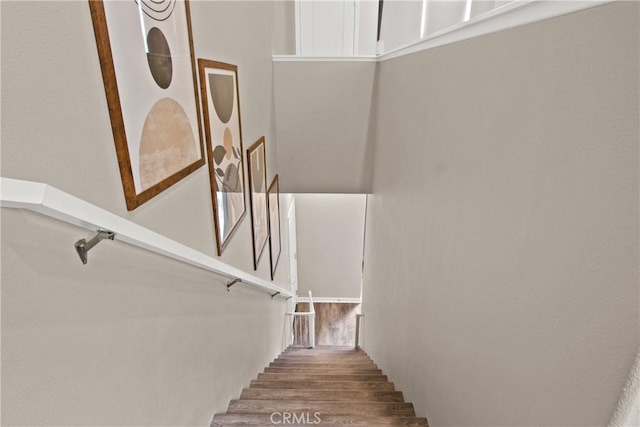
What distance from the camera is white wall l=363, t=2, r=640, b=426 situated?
0.78m

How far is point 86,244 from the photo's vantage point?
824 mm

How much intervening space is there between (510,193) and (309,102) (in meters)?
3.27

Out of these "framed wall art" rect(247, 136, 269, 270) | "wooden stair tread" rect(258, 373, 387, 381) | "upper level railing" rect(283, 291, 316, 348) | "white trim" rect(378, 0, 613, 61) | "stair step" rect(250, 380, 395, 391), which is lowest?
"upper level railing" rect(283, 291, 316, 348)

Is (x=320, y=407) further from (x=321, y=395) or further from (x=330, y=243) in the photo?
(x=330, y=243)

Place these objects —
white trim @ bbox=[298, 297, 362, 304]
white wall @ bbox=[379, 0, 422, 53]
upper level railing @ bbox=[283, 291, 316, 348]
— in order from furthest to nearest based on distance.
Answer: white trim @ bbox=[298, 297, 362, 304], upper level railing @ bbox=[283, 291, 316, 348], white wall @ bbox=[379, 0, 422, 53]

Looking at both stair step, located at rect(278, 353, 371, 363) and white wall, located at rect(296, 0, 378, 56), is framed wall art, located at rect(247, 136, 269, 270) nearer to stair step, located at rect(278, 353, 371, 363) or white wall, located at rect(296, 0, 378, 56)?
stair step, located at rect(278, 353, 371, 363)

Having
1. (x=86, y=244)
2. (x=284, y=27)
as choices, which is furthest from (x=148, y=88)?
(x=284, y=27)

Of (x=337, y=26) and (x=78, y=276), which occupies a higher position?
(x=337, y=26)

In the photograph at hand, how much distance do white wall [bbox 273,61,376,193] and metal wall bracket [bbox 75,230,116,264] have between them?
3.48 metres

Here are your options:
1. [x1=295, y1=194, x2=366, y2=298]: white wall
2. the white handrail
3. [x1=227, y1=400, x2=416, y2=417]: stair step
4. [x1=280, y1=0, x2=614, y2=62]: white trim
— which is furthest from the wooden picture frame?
[x1=295, y1=194, x2=366, y2=298]: white wall

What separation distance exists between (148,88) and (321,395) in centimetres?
225

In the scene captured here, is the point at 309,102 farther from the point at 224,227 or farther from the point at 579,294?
the point at 579,294

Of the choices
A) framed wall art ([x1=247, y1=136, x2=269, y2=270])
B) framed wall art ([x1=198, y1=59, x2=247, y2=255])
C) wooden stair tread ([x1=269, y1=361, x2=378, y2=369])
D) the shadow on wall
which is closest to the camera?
framed wall art ([x1=198, y1=59, x2=247, y2=255])

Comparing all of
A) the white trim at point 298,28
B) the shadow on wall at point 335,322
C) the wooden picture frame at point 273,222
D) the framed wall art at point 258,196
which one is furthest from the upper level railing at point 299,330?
the white trim at point 298,28
